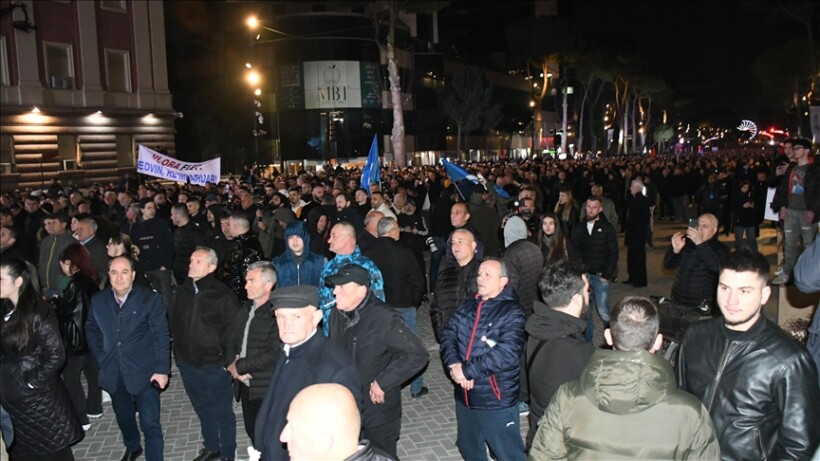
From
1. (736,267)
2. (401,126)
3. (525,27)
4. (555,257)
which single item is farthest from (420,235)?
(525,27)

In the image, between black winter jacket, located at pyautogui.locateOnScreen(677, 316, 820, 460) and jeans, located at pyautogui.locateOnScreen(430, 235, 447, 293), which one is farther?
jeans, located at pyautogui.locateOnScreen(430, 235, 447, 293)

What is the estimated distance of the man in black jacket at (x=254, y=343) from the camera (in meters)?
4.68

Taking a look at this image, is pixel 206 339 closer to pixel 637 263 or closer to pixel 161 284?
pixel 161 284

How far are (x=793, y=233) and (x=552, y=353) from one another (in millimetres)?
7059

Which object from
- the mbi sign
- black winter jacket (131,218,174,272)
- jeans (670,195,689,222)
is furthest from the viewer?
the mbi sign

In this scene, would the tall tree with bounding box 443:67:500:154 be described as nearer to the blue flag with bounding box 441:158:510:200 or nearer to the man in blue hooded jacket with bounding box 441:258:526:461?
the blue flag with bounding box 441:158:510:200

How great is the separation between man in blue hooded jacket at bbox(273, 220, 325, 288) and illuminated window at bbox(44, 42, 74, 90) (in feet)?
87.7

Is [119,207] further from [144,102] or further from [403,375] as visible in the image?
[144,102]

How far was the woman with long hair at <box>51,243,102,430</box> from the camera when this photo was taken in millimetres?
5938

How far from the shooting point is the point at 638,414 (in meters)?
2.58

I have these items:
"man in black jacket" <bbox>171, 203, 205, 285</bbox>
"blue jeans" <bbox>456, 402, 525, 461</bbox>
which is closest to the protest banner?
"man in black jacket" <bbox>171, 203, 205, 285</bbox>

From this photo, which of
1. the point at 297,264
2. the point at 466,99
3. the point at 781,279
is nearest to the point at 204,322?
the point at 297,264

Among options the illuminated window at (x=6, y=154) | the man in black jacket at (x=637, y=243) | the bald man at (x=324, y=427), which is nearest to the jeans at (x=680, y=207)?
the man in black jacket at (x=637, y=243)

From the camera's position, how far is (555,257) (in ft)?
23.4
